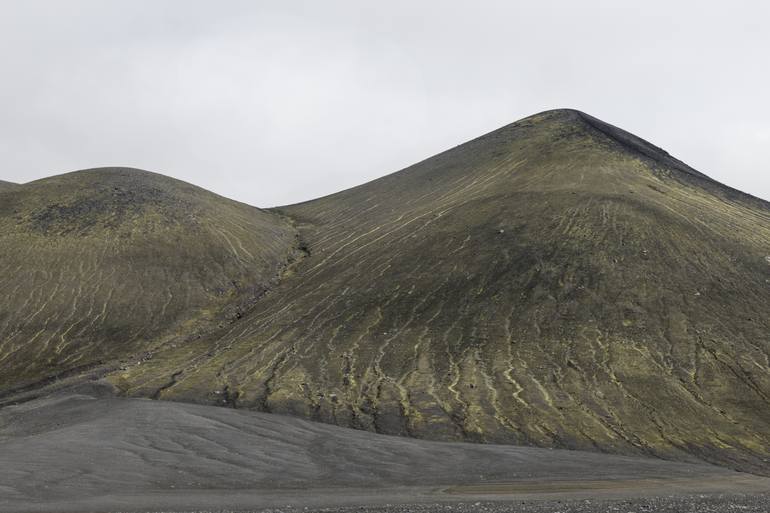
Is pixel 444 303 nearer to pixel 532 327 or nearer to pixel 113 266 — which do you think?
pixel 532 327

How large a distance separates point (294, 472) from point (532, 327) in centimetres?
2189

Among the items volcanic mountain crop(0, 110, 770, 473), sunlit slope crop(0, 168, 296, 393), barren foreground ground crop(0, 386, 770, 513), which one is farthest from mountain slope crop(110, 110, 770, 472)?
sunlit slope crop(0, 168, 296, 393)

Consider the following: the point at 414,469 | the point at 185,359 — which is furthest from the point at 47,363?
the point at 414,469

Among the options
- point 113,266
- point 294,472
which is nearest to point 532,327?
point 294,472

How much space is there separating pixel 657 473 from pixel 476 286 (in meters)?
23.3

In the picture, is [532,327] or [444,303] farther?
[444,303]

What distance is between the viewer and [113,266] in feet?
181

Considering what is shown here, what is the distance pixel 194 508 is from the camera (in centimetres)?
1711

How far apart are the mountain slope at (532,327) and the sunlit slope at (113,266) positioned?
12.9 feet

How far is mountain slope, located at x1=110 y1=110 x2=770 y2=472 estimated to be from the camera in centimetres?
3281

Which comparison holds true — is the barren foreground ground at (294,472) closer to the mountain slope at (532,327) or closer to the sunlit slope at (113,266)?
the mountain slope at (532,327)

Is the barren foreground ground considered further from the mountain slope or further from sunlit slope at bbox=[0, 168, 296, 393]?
sunlit slope at bbox=[0, 168, 296, 393]

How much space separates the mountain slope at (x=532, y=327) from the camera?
32.8 m

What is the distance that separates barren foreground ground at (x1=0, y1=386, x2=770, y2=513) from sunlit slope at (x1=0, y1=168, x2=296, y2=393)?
13880 millimetres
